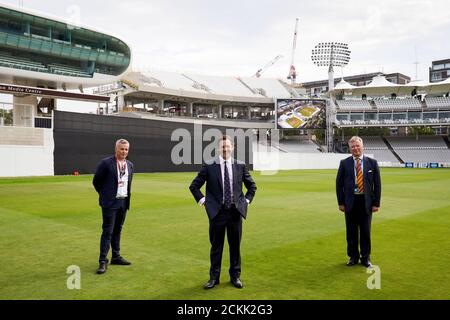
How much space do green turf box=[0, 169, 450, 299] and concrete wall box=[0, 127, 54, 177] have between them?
22675mm

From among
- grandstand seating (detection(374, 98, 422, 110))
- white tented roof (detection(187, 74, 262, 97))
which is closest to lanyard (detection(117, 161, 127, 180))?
white tented roof (detection(187, 74, 262, 97))

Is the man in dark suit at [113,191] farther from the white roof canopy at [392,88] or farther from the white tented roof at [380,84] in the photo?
the white tented roof at [380,84]

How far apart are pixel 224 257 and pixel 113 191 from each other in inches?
95.5

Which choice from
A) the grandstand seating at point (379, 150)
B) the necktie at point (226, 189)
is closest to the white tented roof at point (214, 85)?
the grandstand seating at point (379, 150)

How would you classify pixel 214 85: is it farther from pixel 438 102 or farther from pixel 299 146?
pixel 438 102

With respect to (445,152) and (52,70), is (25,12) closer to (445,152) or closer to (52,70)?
(52,70)

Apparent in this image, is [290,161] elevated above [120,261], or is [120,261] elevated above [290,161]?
[290,161]

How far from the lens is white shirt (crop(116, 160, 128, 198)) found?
7.31 m

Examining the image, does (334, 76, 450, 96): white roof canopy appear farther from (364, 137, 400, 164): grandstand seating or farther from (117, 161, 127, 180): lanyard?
(117, 161, 127, 180): lanyard

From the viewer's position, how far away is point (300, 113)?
76.7 metres

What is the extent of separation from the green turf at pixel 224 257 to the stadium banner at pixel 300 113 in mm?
62163

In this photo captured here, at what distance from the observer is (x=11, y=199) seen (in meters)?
17.5

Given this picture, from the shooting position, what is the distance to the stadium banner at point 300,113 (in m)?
76.2

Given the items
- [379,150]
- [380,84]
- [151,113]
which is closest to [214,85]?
[151,113]
